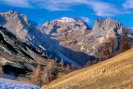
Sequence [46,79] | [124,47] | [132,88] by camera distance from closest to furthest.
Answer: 1. [132,88]
2. [46,79]
3. [124,47]

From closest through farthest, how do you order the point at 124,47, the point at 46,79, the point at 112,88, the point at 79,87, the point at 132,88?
the point at 132,88, the point at 112,88, the point at 79,87, the point at 46,79, the point at 124,47

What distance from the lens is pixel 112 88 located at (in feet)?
121

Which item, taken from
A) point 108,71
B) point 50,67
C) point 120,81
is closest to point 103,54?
point 50,67

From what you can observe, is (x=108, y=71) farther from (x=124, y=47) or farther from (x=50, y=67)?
(x=124, y=47)

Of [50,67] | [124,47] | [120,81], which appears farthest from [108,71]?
[124,47]

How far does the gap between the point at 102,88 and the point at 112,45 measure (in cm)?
12314

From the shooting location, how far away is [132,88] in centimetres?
3447

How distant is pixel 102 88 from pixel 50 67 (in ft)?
334

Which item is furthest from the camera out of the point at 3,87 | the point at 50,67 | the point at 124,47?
the point at 124,47

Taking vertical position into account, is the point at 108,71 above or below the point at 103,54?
below

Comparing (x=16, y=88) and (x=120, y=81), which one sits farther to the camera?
(x=120, y=81)

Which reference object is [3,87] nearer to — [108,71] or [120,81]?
[120,81]

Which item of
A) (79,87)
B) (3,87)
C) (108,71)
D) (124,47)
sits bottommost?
(3,87)

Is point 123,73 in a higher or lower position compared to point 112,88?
higher
